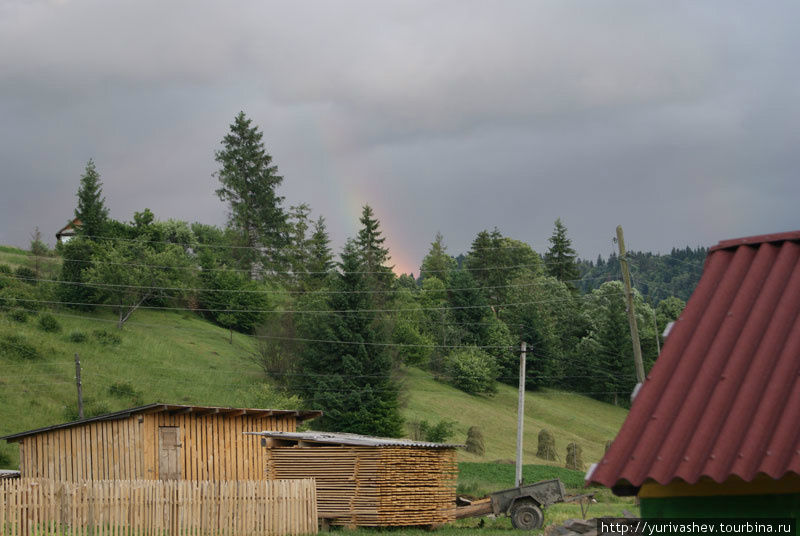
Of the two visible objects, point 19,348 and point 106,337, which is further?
point 106,337

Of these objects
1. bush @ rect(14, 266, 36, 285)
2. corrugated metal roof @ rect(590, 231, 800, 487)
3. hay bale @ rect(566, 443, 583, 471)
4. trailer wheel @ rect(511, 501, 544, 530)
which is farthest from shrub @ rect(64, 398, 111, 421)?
corrugated metal roof @ rect(590, 231, 800, 487)

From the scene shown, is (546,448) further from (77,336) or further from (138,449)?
(138,449)

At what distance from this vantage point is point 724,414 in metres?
6.41

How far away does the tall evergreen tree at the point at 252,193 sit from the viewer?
106m

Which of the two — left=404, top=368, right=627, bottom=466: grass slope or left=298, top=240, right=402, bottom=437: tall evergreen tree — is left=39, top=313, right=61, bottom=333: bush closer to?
left=298, top=240, right=402, bottom=437: tall evergreen tree

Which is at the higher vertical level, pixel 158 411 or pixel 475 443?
pixel 158 411

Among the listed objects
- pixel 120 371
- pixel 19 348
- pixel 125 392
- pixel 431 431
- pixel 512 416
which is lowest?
pixel 512 416

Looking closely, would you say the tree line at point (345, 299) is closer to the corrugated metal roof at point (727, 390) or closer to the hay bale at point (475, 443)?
the hay bale at point (475, 443)

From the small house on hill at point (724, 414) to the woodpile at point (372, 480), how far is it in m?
18.8

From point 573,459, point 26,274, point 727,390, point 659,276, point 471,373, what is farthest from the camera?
point 659,276

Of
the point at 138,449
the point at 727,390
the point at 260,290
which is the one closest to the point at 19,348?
the point at 260,290

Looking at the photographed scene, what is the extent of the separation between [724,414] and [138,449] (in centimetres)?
2511

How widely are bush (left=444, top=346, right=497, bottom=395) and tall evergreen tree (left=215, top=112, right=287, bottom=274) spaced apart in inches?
1182

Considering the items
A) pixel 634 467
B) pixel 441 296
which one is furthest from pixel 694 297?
pixel 441 296
